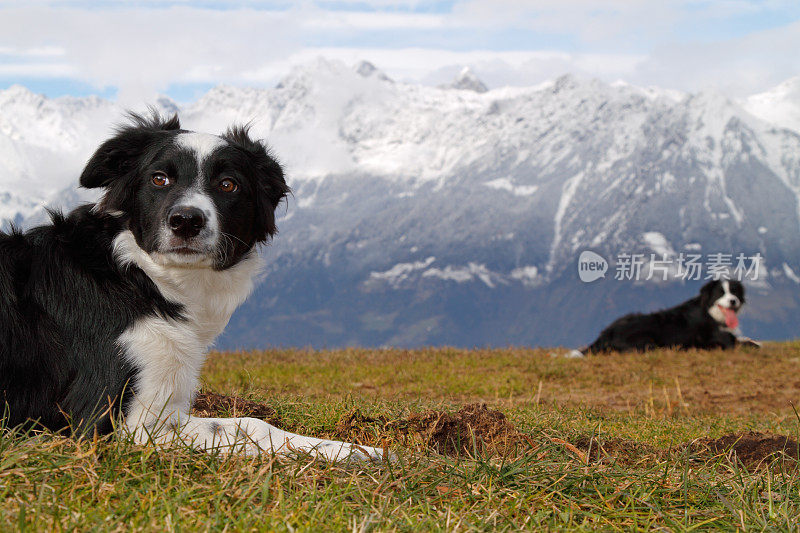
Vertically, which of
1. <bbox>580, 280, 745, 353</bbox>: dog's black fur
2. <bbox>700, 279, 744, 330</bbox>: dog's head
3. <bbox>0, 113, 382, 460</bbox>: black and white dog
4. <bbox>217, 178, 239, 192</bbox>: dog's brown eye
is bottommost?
<bbox>580, 280, 745, 353</bbox>: dog's black fur

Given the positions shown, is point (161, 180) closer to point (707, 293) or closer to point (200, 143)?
point (200, 143)

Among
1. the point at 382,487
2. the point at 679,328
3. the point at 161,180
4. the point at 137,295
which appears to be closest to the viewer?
the point at 382,487

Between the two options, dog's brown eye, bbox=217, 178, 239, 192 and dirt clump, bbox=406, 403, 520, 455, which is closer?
dog's brown eye, bbox=217, 178, 239, 192

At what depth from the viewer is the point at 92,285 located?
4.42 m

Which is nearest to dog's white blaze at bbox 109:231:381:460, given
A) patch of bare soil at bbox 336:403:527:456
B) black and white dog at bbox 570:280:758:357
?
patch of bare soil at bbox 336:403:527:456

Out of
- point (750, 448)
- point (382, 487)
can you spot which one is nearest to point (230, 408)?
point (382, 487)

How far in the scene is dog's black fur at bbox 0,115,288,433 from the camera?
4.24 metres

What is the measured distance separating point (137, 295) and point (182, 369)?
0.52m

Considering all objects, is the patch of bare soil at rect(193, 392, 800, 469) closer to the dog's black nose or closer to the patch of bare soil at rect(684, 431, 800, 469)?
the patch of bare soil at rect(684, 431, 800, 469)

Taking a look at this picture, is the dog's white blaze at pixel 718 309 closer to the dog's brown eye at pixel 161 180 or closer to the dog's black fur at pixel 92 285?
the dog's black fur at pixel 92 285

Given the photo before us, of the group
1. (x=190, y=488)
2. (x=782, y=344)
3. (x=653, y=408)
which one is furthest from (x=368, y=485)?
(x=782, y=344)

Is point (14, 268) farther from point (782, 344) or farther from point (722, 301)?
point (782, 344)

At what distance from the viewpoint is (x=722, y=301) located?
53.6 feet

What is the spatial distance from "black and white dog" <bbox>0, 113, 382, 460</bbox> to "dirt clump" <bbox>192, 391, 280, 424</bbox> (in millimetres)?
895
